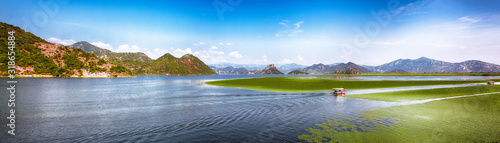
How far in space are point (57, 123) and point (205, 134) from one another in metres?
15.8

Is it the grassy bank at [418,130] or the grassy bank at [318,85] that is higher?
the grassy bank at [418,130]

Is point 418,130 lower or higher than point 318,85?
higher

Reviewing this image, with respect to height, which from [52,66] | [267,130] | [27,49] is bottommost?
[267,130]

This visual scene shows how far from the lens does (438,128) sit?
53.8 feet

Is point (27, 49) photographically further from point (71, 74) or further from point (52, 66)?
point (71, 74)

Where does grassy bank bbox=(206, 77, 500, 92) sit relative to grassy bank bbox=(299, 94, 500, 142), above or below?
below

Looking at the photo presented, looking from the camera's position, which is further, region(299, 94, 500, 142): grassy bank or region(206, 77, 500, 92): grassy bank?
region(206, 77, 500, 92): grassy bank

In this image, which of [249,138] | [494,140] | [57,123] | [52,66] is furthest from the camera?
[52,66]

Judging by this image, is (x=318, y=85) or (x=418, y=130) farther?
(x=318, y=85)

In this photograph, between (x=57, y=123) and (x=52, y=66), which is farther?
(x=52, y=66)

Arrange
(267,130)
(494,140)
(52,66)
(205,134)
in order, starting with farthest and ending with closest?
(52,66)
(267,130)
(205,134)
(494,140)

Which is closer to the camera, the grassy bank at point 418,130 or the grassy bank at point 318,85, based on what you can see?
the grassy bank at point 418,130

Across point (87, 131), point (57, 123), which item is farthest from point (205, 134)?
point (57, 123)

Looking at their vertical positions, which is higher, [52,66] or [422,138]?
[52,66]
